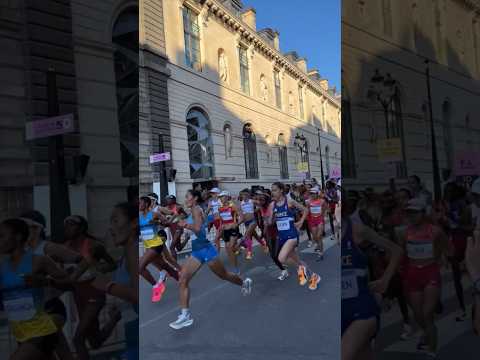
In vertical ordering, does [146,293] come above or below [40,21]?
below

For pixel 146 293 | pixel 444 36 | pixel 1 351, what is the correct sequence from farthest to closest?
pixel 146 293, pixel 444 36, pixel 1 351

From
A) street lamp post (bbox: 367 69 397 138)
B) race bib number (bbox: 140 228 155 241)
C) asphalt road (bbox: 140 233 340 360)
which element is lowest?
asphalt road (bbox: 140 233 340 360)

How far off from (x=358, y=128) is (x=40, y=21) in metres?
0.61

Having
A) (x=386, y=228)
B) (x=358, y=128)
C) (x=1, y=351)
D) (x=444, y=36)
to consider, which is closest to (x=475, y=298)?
(x=386, y=228)

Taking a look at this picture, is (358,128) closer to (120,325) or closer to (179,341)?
(120,325)

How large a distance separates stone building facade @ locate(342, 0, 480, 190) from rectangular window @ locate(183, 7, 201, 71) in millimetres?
397

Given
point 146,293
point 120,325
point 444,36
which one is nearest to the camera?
point 120,325

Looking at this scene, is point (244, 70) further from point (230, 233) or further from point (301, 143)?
point (230, 233)

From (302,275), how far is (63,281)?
77 centimetres

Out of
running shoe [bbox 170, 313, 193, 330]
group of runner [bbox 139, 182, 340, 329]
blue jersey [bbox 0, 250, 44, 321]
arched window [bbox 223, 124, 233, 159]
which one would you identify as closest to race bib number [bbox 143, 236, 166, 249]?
group of runner [bbox 139, 182, 340, 329]

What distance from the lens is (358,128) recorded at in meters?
0.77

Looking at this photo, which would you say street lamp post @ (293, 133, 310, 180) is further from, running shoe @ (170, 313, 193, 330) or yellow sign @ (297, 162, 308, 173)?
running shoe @ (170, 313, 193, 330)

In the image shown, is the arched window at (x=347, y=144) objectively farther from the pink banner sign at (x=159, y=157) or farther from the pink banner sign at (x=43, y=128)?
the pink banner sign at (x=43, y=128)

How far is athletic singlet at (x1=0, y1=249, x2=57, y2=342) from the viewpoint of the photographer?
0.58 metres
